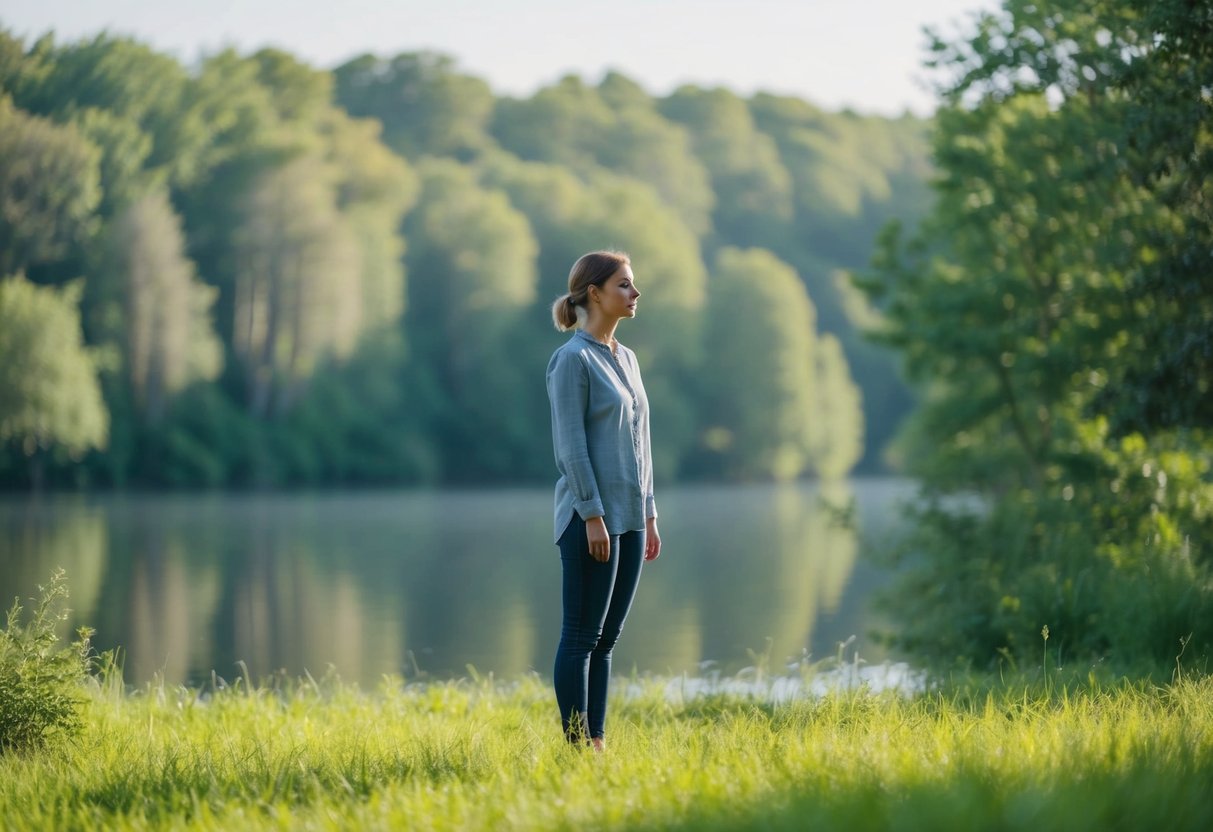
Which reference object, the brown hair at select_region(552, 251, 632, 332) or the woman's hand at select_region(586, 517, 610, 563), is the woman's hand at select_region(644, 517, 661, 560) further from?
the brown hair at select_region(552, 251, 632, 332)

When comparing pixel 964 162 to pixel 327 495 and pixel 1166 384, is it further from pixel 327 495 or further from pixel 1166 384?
pixel 327 495

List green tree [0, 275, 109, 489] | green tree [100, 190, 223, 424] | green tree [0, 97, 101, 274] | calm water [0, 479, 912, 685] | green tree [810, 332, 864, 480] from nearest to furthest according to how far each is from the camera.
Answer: calm water [0, 479, 912, 685] < green tree [0, 97, 101, 274] < green tree [0, 275, 109, 489] < green tree [100, 190, 223, 424] < green tree [810, 332, 864, 480]

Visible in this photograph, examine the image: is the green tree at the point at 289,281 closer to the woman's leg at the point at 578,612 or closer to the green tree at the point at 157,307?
the green tree at the point at 157,307

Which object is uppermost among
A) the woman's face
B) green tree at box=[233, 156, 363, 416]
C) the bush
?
green tree at box=[233, 156, 363, 416]

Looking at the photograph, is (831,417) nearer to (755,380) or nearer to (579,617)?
(755,380)

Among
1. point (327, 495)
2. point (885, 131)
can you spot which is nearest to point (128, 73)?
point (327, 495)

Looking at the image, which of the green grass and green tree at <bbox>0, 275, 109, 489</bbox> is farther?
green tree at <bbox>0, 275, 109, 489</bbox>

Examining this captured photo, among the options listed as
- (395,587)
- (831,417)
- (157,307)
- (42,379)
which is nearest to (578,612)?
(395,587)

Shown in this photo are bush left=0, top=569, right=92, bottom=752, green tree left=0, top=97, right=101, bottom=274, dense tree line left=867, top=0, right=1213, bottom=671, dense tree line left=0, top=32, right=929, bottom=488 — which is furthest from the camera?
dense tree line left=0, top=32, right=929, bottom=488

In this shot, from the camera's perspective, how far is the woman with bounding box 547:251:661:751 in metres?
4.48

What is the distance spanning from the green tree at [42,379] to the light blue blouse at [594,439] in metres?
26.3

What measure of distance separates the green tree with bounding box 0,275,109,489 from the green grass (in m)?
25.1

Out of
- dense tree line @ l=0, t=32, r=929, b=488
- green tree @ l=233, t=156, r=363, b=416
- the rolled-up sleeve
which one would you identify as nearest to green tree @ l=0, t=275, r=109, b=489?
dense tree line @ l=0, t=32, r=929, b=488

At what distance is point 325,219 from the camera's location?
39594mm
